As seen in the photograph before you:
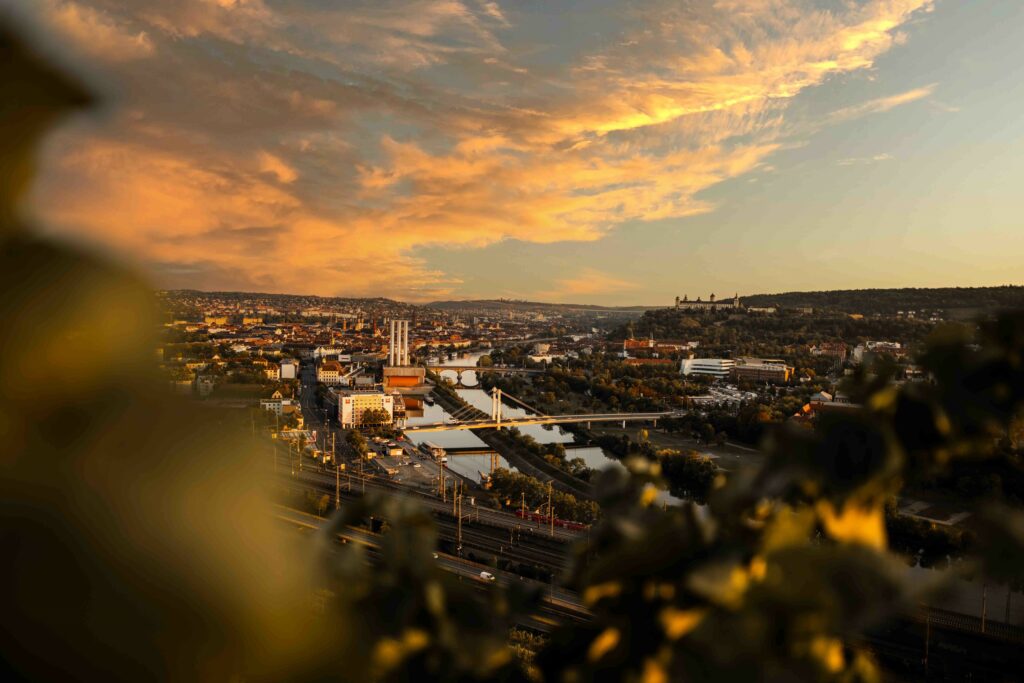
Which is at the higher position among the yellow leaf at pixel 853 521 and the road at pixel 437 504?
the yellow leaf at pixel 853 521

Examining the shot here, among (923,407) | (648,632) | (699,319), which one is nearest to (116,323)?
(648,632)

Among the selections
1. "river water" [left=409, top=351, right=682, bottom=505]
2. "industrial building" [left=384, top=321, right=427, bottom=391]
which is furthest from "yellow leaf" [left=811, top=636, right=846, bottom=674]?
"industrial building" [left=384, top=321, right=427, bottom=391]

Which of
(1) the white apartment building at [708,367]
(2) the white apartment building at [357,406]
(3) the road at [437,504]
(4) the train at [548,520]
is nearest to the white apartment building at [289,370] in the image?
(2) the white apartment building at [357,406]

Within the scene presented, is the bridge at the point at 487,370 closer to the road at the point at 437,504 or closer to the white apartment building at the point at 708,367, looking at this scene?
the white apartment building at the point at 708,367

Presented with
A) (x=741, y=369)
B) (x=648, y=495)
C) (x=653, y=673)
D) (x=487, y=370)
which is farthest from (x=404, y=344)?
(x=653, y=673)

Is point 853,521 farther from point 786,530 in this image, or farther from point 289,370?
point 289,370

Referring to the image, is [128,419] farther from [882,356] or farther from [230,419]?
[882,356]
